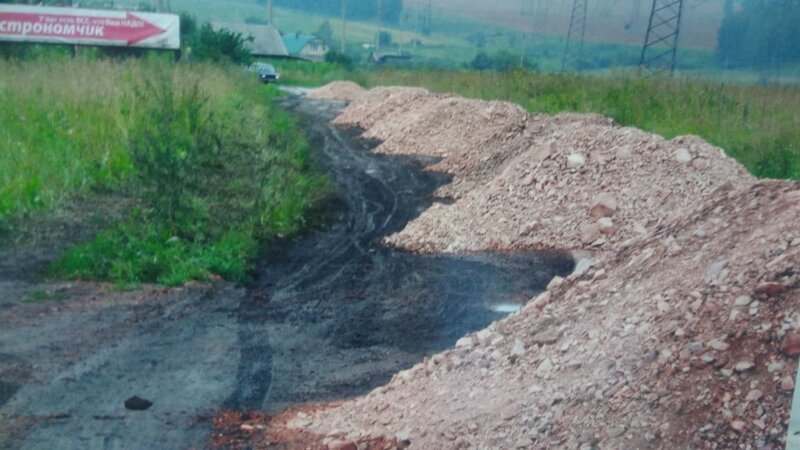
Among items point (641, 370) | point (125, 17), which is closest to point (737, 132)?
point (641, 370)

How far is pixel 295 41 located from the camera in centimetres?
5281

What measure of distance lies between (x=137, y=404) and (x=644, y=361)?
3500 mm

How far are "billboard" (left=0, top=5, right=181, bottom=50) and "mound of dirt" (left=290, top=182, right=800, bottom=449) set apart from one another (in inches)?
1133

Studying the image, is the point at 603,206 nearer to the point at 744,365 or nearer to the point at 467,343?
the point at 467,343

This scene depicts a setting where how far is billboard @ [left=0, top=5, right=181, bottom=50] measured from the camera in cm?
3231

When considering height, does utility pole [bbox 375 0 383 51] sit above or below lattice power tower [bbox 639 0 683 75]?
below

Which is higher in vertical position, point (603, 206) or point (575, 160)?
point (575, 160)

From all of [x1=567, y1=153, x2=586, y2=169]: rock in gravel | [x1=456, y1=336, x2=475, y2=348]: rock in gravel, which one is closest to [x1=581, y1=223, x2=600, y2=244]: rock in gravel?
[x1=567, y1=153, x2=586, y2=169]: rock in gravel

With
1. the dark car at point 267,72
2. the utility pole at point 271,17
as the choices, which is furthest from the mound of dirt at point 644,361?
the dark car at point 267,72

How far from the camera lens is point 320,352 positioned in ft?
28.3

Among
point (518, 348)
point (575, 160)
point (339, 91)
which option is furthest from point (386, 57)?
point (518, 348)

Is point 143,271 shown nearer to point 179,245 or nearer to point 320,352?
point 179,245

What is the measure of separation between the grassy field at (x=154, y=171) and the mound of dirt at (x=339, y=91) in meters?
30.3

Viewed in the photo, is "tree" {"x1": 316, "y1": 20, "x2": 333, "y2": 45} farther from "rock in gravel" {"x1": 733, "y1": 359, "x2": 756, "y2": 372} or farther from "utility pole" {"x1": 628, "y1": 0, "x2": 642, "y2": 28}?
"rock in gravel" {"x1": 733, "y1": 359, "x2": 756, "y2": 372}
